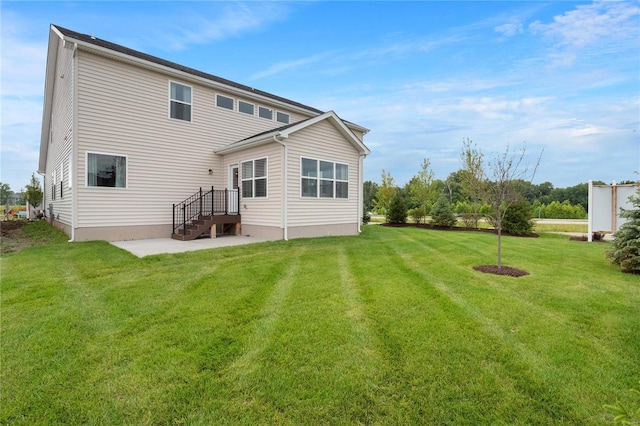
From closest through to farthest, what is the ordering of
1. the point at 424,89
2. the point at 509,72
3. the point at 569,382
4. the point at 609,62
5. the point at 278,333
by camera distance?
the point at 569,382, the point at 278,333, the point at 609,62, the point at 509,72, the point at 424,89

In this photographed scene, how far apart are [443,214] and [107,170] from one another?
1679 centimetres

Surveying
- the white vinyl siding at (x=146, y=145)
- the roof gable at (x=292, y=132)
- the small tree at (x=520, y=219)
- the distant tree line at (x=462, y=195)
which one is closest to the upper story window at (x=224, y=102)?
the white vinyl siding at (x=146, y=145)

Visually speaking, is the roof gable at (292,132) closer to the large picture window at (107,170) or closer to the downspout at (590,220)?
the large picture window at (107,170)

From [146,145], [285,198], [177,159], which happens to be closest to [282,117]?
[177,159]

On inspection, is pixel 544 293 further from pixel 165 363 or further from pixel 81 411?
pixel 81 411

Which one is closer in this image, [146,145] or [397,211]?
[146,145]

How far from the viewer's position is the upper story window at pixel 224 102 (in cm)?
1285

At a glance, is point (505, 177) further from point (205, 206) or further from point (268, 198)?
point (205, 206)

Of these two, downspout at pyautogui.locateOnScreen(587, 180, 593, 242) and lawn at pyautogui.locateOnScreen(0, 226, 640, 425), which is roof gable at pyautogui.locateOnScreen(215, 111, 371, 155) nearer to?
lawn at pyautogui.locateOnScreen(0, 226, 640, 425)

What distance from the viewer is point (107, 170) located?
33.4 ft

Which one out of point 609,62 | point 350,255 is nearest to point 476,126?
point 609,62

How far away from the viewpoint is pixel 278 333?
331cm

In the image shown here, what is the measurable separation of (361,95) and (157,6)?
42.6 feet

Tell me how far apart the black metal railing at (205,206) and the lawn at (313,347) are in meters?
5.85
